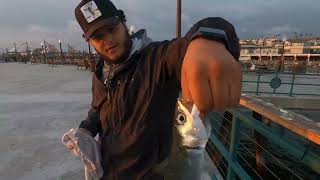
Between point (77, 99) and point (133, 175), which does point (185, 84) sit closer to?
point (133, 175)

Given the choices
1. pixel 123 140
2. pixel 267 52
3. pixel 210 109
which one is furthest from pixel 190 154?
pixel 267 52

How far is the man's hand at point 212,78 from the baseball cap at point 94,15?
0.81 m

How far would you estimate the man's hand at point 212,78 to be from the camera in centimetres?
93

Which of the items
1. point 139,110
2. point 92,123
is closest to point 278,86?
point 92,123

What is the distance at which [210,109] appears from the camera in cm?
101

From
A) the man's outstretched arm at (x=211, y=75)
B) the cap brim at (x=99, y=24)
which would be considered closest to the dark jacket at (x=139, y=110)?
the cap brim at (x=99, y=24)

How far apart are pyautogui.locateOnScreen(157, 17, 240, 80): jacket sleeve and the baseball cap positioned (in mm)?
311

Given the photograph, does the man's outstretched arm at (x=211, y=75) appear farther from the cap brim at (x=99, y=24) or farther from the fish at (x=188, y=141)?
the cap brim at (x=99, y=24)

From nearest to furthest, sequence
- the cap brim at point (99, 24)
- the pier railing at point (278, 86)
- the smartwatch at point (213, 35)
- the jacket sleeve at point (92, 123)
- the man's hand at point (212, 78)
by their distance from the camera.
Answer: the man's hand at point (212, 78)
the smartwatch at point (213, 35)
the cap brim at point (99, 24)
the jacket sleeve at point (92, 123)
the pier railing at point (278, 86)

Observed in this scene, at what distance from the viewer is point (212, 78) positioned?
936 mm

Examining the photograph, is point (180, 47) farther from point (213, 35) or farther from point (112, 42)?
point (112, 42)

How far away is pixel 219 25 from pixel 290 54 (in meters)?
83.7

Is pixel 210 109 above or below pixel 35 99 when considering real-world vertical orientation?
above

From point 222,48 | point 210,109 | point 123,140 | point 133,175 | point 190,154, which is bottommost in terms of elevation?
point 133,175
